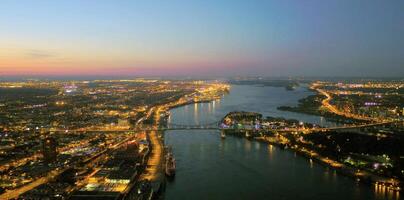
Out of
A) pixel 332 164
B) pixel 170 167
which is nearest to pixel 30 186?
pixel 170 167

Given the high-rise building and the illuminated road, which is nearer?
the illuminated road

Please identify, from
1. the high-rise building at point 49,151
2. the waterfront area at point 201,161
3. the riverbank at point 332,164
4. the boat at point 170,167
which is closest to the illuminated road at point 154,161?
the waterfront area at point 201,161

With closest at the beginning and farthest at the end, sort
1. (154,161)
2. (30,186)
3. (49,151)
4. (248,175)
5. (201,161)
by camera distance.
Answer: (30,186)
(248,175)
(49,151)
(154,161)
(201,161)

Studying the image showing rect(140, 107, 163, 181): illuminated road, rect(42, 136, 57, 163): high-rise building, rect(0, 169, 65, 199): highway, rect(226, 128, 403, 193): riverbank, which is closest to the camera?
rect(0, 169, 65, 199): highway

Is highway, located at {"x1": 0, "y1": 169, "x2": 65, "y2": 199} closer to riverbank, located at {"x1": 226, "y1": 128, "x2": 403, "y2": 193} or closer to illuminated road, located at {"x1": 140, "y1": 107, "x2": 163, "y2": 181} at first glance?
illuminated road, located at {"x1": 140, "y1": 107, "x2": 163, "y2": 181}

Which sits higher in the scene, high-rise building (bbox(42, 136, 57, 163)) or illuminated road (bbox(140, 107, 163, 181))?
high-rise building (bbox(42, 136, 57, 163))

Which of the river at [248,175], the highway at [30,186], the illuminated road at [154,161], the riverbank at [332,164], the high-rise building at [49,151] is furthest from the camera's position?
the high-rise building at [49,151]

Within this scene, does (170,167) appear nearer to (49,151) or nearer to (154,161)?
(154,161)

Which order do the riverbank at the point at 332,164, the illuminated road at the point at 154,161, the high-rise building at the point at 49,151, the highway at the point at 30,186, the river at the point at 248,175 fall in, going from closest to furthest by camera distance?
the highway at the point at 30,186, the river at the point at 248,175, the riverbank at the point at 332,164, the illuminated road at the point at 154,161, the high-rise building at the point at 49,151

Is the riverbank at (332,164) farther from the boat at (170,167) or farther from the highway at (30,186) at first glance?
the highway at (30,186)

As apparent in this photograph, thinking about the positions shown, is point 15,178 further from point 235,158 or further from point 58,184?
point 235,158

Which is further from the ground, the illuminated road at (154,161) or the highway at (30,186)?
the illuminated road at (154,161)

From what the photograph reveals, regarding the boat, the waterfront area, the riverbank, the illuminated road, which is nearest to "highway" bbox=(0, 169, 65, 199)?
the waterfront area
